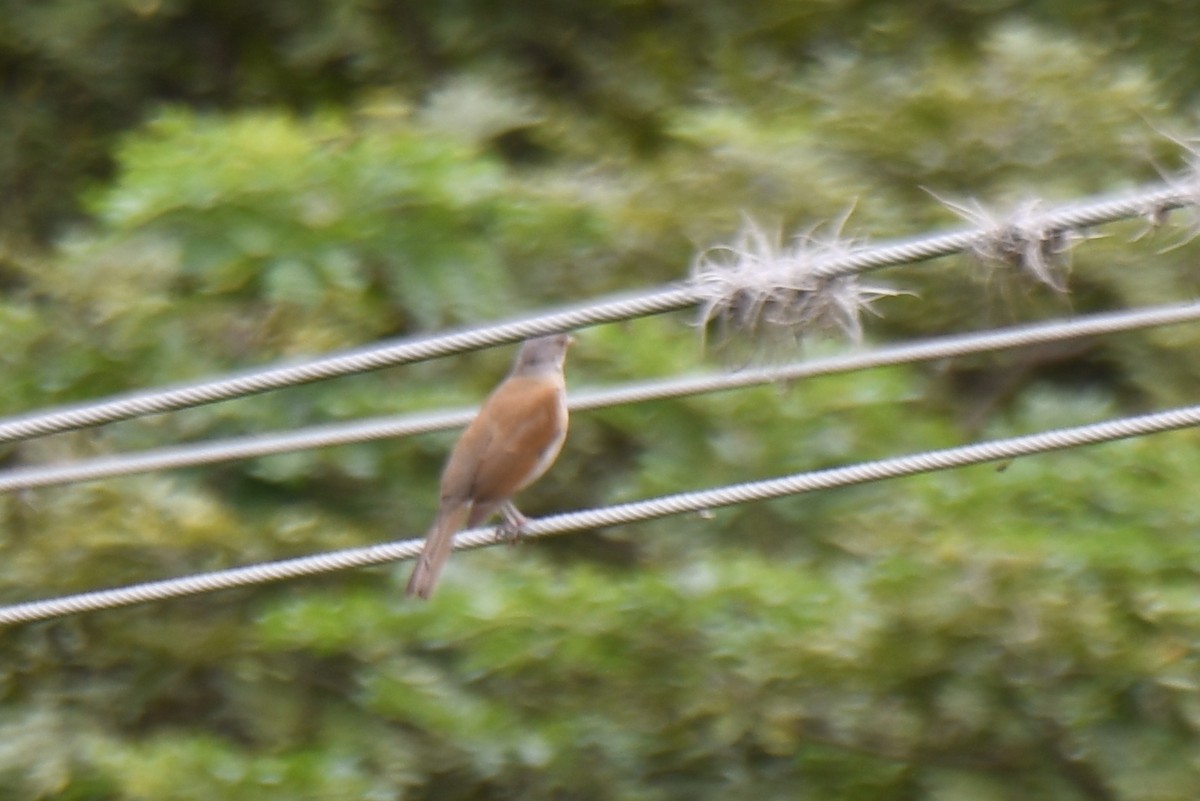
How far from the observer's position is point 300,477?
301 inches

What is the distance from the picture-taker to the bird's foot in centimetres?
548

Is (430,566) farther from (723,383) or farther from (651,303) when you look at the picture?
(651,303)

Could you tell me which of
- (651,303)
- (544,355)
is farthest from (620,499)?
(651,303)

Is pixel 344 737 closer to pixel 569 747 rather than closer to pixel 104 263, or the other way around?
pixel 569 747

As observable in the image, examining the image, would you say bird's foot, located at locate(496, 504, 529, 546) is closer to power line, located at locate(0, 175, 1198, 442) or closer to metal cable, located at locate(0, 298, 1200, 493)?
metal cable, located at locate(0, 298, 1200, 493)

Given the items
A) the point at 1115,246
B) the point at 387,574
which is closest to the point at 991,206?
the point at 1115,246

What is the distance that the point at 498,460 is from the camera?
6.02 metres

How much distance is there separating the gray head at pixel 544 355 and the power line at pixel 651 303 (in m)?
2.25

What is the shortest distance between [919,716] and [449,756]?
4.85ft

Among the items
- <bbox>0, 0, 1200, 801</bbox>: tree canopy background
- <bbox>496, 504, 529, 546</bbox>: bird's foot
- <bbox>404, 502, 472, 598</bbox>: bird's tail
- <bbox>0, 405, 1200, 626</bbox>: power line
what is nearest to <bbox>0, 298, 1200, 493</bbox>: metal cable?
<bbox>0, 405, 1200, 626</bbox>: power line

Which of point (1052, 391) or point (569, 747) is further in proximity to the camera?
point (1052, 391)

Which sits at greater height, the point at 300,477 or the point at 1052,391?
the point at 1052,391

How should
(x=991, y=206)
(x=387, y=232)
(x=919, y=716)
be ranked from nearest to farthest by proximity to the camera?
(x=919, y=716) → (x=387, y=232) → (x=991, y=206)

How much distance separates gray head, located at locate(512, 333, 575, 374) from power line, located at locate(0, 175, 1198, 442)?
88.6 inches
